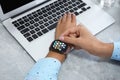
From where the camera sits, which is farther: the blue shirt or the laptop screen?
the laptop screen

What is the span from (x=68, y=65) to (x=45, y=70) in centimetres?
10

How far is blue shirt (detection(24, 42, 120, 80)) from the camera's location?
0.69 metres

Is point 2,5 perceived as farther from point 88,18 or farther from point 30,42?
point 88,18

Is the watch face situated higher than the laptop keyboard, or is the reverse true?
the laptop keyboard

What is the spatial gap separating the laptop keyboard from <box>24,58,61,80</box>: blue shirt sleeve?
12 cm

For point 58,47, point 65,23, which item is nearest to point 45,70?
point 58,47

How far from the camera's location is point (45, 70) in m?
0.70

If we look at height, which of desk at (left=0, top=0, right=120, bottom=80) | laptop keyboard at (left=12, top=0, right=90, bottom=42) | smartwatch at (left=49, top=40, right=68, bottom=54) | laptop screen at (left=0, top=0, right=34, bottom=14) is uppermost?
laptop screen at (left=0, top=0, right=34, bottom=14)

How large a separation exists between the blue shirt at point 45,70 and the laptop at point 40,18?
1.7 inches

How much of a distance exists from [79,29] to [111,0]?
0.27 metres

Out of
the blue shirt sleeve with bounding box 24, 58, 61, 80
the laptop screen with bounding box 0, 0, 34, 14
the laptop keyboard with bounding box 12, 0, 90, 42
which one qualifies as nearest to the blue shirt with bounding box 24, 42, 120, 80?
the blue shirt sleeve with bounding box 24, 58, 61, 80

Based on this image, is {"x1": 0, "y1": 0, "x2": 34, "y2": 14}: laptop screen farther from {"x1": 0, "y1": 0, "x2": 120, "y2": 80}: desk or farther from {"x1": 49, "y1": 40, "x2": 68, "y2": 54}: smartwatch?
{"x1": 49, "y1": 40, "x2": 68, "y2": 54}: smartwatch

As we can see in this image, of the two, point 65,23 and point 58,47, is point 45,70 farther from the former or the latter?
point 65,23

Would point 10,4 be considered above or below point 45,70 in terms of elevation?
above
